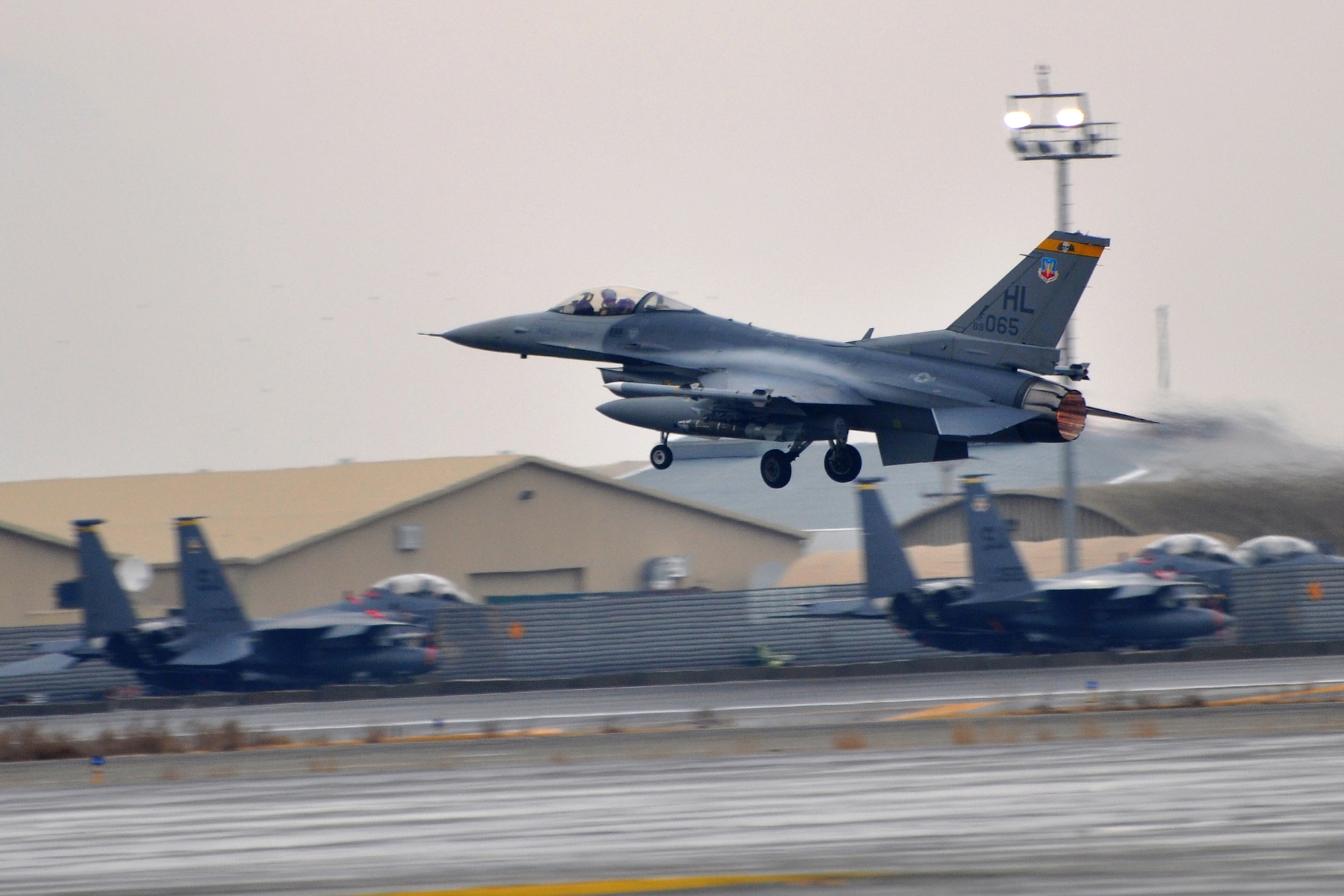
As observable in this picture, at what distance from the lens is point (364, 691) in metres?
34.6

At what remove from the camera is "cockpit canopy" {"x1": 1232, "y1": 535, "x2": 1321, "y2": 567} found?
118ft

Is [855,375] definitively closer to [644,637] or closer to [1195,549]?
[644,637]

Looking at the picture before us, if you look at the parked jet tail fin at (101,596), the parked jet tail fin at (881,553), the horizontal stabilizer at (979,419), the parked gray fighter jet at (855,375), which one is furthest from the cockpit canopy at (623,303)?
the parked jet tail fin at (101,596)

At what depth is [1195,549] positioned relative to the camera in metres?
36.3

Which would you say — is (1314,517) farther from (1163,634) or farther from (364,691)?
(364,691)

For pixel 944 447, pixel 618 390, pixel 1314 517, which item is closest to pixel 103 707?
pixel 618 390

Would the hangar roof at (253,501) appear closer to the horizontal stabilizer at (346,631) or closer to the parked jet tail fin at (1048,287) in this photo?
the horizontal stabilizer at (346,631)

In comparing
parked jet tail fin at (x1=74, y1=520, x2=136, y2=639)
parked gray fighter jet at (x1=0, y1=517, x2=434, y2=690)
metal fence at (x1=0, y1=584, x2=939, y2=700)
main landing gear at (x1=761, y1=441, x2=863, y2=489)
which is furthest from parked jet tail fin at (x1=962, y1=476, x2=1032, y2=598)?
parked jet tail fin at (x1=74, y1=520, x2=136, y2=639)

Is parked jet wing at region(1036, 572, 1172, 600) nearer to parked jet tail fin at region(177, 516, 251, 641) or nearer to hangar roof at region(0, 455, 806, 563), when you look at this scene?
parked jet tail fin at region(177, 516, 251, 641)

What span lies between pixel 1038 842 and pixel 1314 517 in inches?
1046

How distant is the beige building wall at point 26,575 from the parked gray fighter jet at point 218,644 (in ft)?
37.0

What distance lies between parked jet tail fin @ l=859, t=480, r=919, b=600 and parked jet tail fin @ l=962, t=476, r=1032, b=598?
1.38 m

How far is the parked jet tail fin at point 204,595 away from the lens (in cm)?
3447

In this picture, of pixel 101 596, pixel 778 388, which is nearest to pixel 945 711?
pixel 778 388
